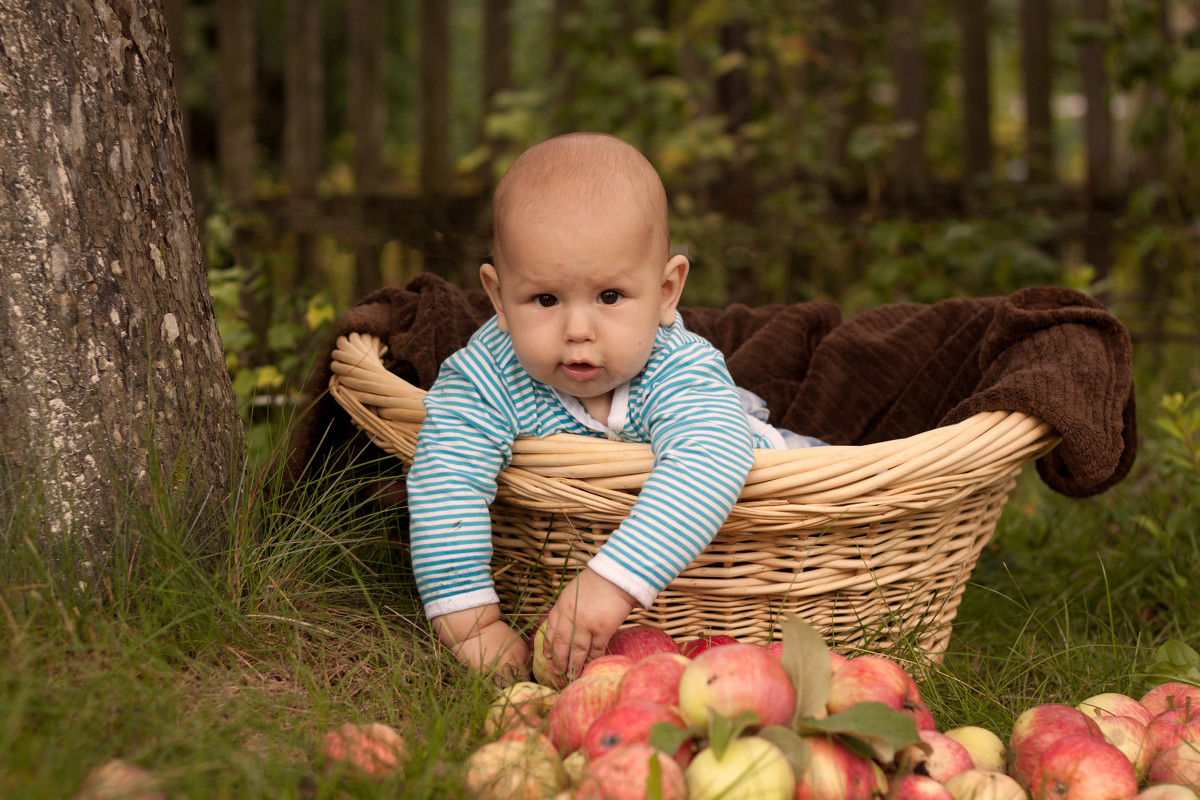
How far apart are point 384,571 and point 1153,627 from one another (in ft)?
5.49

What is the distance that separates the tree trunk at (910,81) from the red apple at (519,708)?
446 centimetres

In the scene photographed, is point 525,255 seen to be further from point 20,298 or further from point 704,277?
point 704,277

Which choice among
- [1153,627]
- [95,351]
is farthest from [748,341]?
[95,351]

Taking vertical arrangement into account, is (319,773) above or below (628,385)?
below

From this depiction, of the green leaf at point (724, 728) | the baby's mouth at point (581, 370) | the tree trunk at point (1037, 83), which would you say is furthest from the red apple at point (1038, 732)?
the tree trunk at point (1037, 83)

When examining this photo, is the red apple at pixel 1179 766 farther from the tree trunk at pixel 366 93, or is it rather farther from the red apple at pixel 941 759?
the tree trunk at pixel 366 93

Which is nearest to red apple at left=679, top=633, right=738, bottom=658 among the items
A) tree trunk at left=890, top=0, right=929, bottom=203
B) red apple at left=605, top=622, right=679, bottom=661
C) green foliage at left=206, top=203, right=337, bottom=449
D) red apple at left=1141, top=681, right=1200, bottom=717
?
red apple at left=605, top=622, right=679, bottom=661

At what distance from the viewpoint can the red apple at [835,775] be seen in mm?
1102

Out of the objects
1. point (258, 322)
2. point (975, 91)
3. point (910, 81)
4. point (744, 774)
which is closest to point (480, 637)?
point (744, 774)

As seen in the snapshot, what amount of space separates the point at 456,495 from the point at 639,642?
0.37 meters

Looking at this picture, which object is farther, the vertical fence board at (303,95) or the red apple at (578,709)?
the vertical fence board at (303,95)

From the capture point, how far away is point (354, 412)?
183cm

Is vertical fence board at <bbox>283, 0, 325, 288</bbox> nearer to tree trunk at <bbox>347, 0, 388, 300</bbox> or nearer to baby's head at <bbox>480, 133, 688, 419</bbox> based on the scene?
tree trunk at <bbox>347, 0, 388, 300</bbox>

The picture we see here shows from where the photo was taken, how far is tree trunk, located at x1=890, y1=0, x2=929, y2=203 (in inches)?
208
